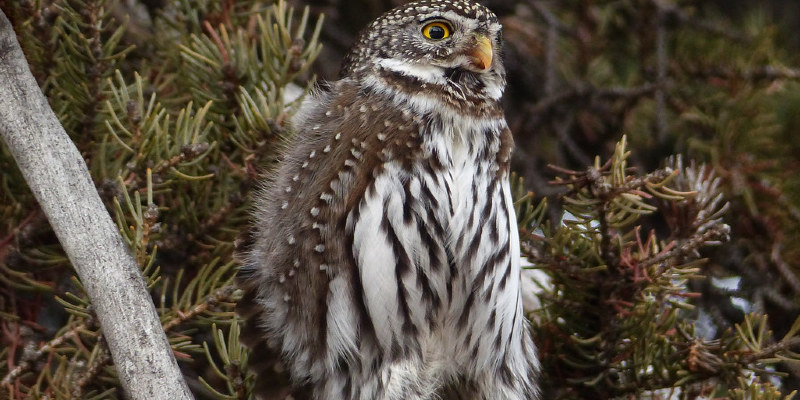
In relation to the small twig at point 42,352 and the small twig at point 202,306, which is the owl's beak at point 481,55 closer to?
the small twig at point 202,306

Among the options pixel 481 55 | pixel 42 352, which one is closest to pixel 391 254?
pixel 481 55

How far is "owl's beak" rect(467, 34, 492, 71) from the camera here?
2.40 metres

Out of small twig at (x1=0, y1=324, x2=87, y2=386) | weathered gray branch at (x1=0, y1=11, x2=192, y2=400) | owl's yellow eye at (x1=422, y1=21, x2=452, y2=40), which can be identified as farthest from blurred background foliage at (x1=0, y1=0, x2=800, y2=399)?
owl's yellow eye at (x1=422, y1=21, x2=452, y2=40)

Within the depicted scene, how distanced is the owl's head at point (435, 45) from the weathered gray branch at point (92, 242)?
847mm

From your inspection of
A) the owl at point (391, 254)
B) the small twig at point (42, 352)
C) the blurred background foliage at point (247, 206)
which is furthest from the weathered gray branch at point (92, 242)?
the owl at point (391, 254)

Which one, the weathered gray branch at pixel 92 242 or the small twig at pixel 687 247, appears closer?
the weathered gray branch at pixel 92 242

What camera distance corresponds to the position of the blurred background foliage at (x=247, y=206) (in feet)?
7.03

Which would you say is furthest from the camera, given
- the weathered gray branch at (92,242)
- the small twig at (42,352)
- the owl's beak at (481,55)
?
the owl's beak at (481,55)

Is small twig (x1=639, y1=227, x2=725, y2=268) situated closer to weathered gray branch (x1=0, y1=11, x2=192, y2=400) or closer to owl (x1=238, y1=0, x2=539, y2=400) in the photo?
owl (x1=238, y1=0, x2=539, y2=400)

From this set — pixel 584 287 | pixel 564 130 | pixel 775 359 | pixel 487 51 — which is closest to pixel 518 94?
pixel 564 130

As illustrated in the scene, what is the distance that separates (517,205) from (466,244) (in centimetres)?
27

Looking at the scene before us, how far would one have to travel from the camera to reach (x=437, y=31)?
2.48 metres

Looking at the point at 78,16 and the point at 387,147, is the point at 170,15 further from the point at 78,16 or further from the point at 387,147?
the point at 387,147

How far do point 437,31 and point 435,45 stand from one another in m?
0.05
